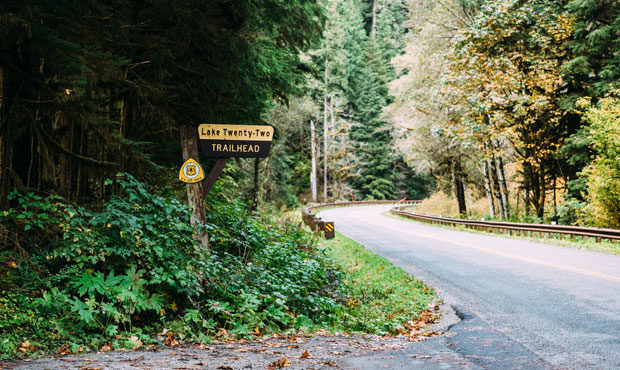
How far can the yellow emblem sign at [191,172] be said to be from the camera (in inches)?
301

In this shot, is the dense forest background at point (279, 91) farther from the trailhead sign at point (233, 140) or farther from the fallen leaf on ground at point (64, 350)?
the fallen leaf on ground at point (64, 350)

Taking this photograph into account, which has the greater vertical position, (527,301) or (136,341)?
(136,341)

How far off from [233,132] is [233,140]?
133 millimetres

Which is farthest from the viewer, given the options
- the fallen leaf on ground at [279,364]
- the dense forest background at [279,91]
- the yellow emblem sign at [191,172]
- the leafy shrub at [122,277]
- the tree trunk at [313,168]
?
the tree trunk at [313,168]

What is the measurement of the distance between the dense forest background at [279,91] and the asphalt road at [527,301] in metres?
4.94

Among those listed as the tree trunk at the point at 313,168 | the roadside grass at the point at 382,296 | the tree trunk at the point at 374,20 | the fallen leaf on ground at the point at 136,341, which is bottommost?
the roadside grass at the point at 382,296

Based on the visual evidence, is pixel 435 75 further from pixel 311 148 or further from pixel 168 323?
pixel 311 148

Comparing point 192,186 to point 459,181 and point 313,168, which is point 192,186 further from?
point 313,168

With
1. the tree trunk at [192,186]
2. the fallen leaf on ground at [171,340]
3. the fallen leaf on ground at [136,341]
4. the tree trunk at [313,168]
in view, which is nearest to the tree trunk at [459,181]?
the tree trunk at [313,168]

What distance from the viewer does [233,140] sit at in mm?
8039

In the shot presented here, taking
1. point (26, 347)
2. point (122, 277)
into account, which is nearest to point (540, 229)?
point (122, 277)

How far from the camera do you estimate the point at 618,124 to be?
15852mm

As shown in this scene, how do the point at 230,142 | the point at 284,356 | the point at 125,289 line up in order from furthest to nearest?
1. the point at 230,142
2. the point at 125,289
3. the point at 284,356

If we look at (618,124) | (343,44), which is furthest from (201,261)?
(343,44)
